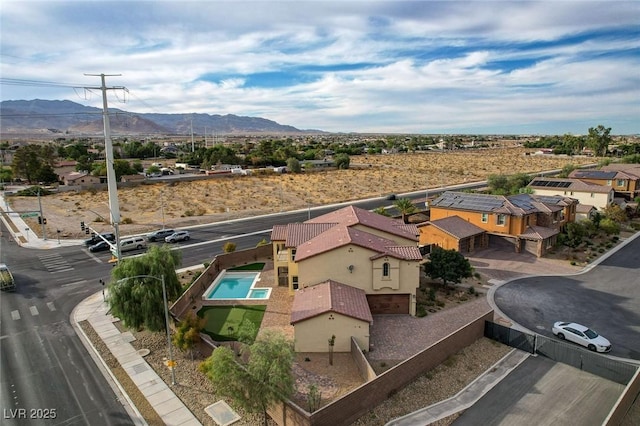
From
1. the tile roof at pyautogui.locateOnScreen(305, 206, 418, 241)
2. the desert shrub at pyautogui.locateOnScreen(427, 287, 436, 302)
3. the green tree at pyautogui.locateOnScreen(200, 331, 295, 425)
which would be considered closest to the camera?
the green tree at pyautogui.locateOnScreen(200, 331, 295, 425)

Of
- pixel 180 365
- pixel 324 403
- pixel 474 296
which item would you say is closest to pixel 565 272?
pixel 474 296

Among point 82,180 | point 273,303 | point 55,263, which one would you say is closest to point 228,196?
point 82,180

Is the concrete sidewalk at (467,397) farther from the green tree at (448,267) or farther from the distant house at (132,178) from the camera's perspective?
the distant house at (132,178)

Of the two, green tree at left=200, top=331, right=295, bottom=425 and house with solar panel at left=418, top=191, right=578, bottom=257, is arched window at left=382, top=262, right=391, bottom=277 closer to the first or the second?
green tree at left=200, top=331, right=295, bottom=425

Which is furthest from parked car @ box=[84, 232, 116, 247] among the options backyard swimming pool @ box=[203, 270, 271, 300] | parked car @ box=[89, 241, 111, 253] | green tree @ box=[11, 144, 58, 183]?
green tree @ box=[11, 144, 58, 183]

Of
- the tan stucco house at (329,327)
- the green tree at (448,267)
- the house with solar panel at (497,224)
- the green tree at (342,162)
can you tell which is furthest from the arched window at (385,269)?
the green tree at (342,162)

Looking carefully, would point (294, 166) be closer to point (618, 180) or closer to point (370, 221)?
point (618, 180)
